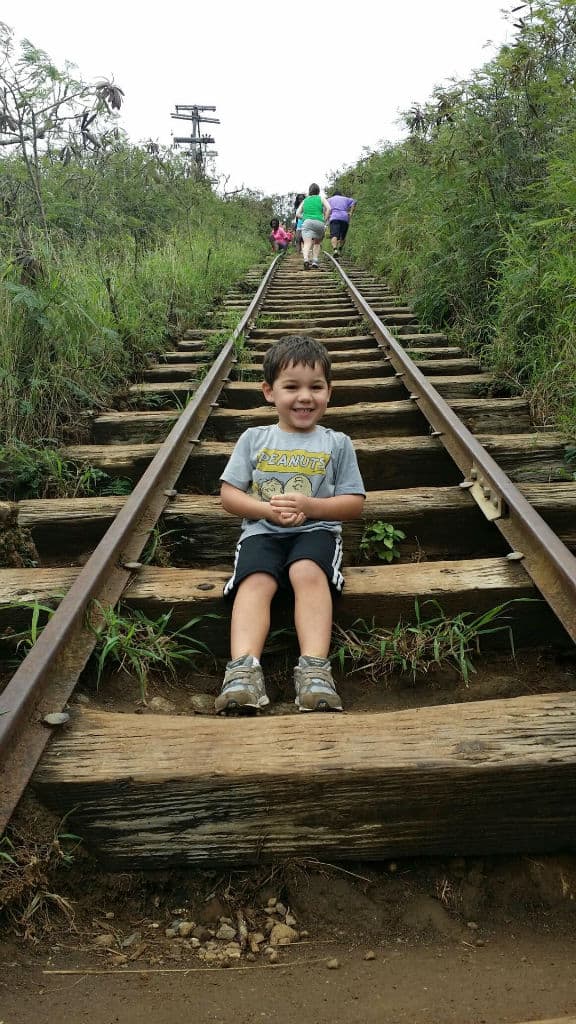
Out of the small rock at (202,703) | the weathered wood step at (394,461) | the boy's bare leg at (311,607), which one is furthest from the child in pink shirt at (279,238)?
the small rock at (202,703)

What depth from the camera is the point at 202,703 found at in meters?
2.13

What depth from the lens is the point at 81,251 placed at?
663 cm

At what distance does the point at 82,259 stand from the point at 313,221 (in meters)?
7.59

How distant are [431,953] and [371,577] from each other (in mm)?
1263

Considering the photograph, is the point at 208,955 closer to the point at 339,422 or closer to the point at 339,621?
the point at 339,621

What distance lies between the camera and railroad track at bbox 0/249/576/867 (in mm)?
1571

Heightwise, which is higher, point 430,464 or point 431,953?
point 430,464

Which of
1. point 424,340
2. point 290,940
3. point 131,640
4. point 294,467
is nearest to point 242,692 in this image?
point 131,640

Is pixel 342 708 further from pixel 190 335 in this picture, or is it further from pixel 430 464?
pixel 190 335

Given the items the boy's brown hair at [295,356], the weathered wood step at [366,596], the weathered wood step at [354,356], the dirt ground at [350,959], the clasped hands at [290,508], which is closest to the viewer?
the dirt ground at [350,959]

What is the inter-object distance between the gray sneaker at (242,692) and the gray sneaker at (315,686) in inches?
3.9

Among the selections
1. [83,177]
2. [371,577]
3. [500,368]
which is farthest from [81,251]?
[371,577]

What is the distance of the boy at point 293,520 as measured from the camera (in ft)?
6.73

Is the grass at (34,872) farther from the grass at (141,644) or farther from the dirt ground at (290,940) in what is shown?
the grass at (141,644)
